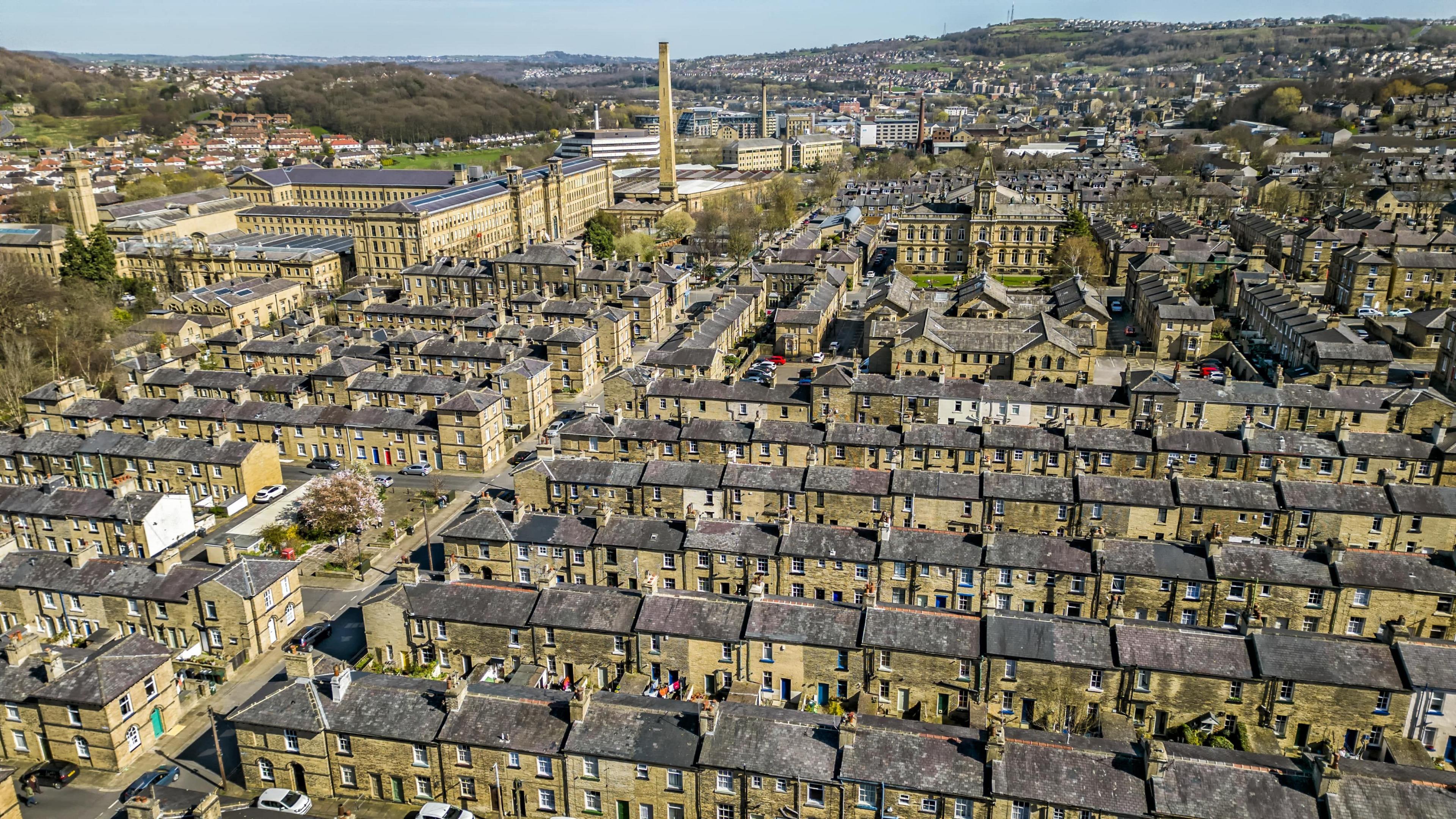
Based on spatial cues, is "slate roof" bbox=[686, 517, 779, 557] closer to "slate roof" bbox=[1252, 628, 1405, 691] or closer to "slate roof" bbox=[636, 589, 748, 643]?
"slate roof" bbox=[636, 589, 748, 643]

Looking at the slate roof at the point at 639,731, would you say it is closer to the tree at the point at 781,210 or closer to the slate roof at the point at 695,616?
the slate roof at the point at 695,616

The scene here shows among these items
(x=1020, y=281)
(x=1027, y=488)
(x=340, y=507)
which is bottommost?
(x=340, y=507)

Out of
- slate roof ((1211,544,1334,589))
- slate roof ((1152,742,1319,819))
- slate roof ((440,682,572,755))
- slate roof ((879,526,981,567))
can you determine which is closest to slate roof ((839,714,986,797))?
slate roof ((1152,742,1319,819))

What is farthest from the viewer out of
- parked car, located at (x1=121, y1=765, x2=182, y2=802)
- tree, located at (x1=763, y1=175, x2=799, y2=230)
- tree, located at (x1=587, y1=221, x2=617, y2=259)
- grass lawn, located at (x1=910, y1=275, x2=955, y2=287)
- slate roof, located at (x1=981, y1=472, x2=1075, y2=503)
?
tree, located at (x1=763, y1=175, x2=799, y2=230)

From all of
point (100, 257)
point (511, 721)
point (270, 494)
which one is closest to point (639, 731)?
point (511, 721)

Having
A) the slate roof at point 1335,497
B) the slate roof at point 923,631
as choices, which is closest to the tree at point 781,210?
the slate roof at point 1335,497

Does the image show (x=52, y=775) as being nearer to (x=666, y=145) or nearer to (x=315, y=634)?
(x=315, y=634)
